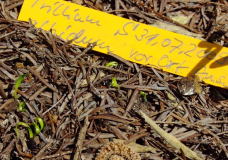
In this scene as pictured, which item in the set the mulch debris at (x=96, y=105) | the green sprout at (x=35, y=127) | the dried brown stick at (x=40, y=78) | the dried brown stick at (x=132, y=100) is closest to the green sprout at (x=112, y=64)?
the mulch debris at (x=96, y=105)

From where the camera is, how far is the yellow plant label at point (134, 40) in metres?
1.46

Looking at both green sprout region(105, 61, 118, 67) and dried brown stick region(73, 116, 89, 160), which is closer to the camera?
dried brown stick region(73, 116, 89, 160)

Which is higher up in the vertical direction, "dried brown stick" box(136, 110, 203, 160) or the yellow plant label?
the yellow plant label

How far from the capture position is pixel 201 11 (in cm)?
153

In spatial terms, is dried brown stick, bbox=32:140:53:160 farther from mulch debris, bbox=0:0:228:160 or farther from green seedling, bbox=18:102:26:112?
green seedling, bbox=18:102:26:112

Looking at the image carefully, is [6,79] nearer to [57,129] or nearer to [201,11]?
[57,129]

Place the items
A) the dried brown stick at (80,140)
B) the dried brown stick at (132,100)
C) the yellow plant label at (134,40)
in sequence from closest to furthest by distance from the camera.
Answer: the dried brown stick at (80,140) → the dried brown stick at (132,100) → the yellow plant label at (134,40)

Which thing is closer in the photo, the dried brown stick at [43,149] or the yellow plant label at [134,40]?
the dried brown stick at [43,149]

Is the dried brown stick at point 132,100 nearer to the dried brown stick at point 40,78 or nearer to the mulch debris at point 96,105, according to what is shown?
the mulch debris at point 96,105

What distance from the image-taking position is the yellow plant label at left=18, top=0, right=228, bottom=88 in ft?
4.78

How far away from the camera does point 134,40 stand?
1484mm

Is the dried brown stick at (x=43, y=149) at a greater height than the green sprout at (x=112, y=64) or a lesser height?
lesser

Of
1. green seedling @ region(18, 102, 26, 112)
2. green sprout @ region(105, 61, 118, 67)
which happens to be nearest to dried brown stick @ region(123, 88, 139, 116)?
green sprout @ region(105, 61, 118, 67)

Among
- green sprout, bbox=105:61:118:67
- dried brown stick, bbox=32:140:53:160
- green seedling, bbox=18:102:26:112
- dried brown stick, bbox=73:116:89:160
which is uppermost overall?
green sprout, bbox=105:61:118:67
